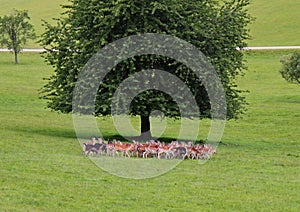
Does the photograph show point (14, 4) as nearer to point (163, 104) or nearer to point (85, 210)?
point (163, 104)

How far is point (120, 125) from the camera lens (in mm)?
50219

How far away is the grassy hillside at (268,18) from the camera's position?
114m

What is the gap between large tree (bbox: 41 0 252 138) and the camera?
132 feet

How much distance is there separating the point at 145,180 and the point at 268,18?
107692mm

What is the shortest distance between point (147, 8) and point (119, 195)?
19487mm

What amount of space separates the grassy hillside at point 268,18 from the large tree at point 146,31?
63.5m

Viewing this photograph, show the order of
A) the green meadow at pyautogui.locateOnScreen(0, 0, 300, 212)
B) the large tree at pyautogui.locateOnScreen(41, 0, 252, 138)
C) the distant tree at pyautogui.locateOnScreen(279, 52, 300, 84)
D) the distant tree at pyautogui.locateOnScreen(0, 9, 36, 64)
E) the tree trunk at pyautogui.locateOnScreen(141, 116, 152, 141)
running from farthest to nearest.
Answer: the distant tree at pyautogui.locateOnScreen(0, 9, 36, 64) → the distant tree at pyautogui.locateOnScreen(279, 52, 300, 84) → the tree trunk at pyautogui.locateOnScreen(141, 116, 152, 141) → the large tree at pyautogui.locateOnScreen(41, 0, 252, 138) → the green meadow at pyautogui.locateOnScreen(0, 0, 300, 212)

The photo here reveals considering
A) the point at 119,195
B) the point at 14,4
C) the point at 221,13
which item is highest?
the point at 221,13

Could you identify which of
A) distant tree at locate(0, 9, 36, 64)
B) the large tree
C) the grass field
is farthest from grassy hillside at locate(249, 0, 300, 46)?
the large tree

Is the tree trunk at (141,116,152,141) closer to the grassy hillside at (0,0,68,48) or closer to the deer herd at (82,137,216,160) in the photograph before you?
the deer herd at (82,137,216,160)

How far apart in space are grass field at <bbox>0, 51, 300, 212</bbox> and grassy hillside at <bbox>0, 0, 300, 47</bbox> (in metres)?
63.0

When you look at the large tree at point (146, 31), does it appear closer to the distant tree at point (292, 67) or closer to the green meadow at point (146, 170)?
the green meadow at point (146, 170)

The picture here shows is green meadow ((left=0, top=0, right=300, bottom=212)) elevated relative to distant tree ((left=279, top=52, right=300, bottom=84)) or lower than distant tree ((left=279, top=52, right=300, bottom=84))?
elevated

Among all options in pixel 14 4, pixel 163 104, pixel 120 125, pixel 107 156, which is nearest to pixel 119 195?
pixel 107 156
